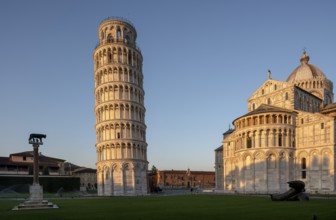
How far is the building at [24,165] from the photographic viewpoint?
86275mm

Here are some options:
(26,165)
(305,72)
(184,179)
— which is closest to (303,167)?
(305,72)

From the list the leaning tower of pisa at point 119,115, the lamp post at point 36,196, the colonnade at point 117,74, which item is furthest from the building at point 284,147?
the lamp post at point 36,196

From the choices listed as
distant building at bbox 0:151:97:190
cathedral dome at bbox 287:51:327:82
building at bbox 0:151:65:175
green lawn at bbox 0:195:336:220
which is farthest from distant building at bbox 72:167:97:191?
green lawn at bbox 0:195:336:220

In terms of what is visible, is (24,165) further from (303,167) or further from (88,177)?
(303,167)

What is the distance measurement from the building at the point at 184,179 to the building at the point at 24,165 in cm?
4547

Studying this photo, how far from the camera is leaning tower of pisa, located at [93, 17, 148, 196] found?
63281mm

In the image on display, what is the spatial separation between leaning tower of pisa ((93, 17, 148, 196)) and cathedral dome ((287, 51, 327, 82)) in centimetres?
3966

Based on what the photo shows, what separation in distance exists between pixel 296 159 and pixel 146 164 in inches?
1209

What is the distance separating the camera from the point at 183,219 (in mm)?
18969

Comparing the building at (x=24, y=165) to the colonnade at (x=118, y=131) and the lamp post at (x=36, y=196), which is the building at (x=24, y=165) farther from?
the lamp post at (x=36, y=196)

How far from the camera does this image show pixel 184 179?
5344 inches

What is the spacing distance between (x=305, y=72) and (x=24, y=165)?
80.7m

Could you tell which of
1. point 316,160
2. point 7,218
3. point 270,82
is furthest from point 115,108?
point 7,218

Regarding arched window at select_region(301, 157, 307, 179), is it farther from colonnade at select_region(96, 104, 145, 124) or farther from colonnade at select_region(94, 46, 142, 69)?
colonnade at select_region(94, 46, 142, 69)
